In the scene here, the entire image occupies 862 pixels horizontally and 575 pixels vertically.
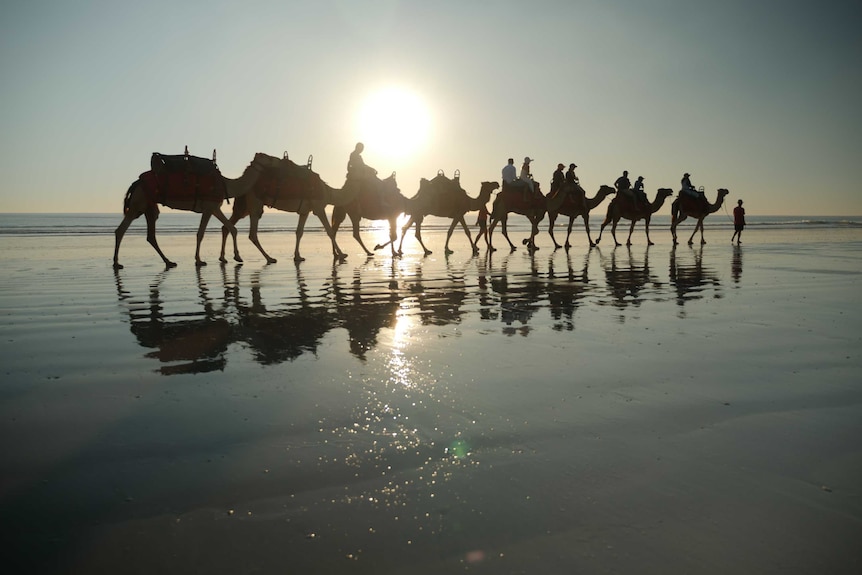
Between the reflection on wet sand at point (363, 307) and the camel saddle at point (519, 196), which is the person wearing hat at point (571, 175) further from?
the reflection on wet sand at point (363, 307)

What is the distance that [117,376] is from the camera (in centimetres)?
446

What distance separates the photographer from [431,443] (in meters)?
3.10

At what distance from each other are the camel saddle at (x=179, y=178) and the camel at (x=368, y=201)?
4290 millimetres

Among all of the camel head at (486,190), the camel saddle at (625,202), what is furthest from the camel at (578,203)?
the camel head at (486,190)

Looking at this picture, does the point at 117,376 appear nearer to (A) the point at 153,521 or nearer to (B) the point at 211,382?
(B) the point at 211,382

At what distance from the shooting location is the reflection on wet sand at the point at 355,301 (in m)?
5.75

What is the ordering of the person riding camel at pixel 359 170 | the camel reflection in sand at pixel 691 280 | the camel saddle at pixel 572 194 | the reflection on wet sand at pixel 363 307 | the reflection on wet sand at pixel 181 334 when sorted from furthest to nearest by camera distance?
the camel saddle at pixel 572 194 < the person riding camel at pixel 359 170 < the camel reflection in sand at pixel 691 280 < the reflection on wet sand at pixel 363 307 < the reflection on wet sand at pixel 181 334

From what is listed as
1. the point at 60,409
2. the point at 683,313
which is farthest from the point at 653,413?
the point at 683,313

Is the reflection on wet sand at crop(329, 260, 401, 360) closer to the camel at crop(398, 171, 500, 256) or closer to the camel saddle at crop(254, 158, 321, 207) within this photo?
the camel saddle at crop(254, 158, 321, 207)

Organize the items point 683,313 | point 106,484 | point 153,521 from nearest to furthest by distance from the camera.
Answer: point 153,521, point 106,484, point 683,313

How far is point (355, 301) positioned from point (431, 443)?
18.7 feet

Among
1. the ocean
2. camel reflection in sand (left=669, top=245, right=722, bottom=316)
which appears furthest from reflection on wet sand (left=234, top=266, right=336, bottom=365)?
the ocean

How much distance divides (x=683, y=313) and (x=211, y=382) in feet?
18.3

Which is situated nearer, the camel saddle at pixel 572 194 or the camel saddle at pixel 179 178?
the camel saddle at pixel 179 178
